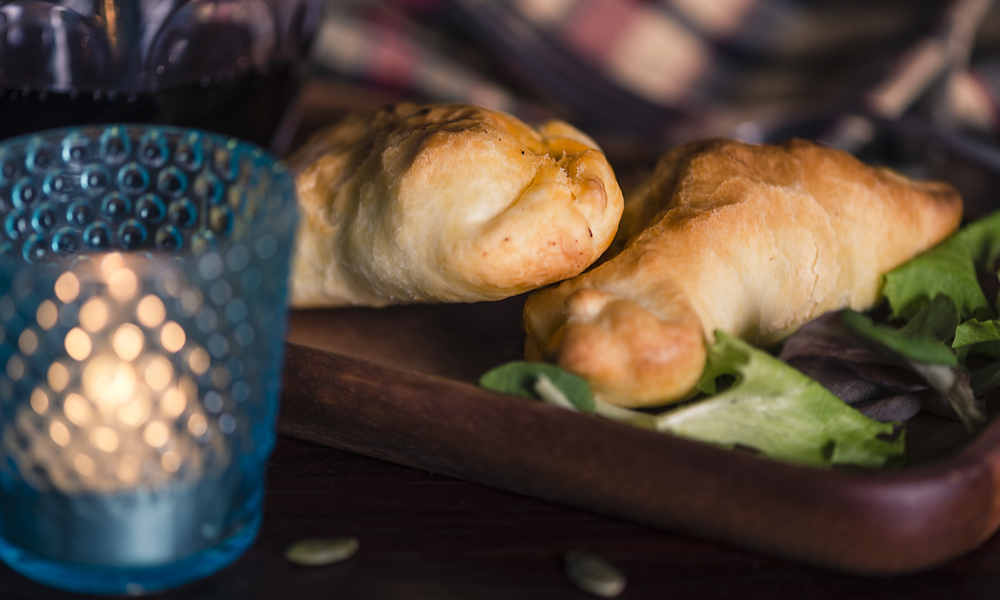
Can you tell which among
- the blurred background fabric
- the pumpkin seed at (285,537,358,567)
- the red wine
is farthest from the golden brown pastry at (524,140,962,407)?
the blurred background fabric

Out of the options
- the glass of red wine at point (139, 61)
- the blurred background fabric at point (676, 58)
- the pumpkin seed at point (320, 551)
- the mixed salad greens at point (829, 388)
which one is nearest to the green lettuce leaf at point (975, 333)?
the mixed salad greens at point (829, 388)

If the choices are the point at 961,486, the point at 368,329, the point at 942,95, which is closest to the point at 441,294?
the point at 368,329

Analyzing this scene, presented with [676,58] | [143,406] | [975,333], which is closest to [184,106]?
[143,406]

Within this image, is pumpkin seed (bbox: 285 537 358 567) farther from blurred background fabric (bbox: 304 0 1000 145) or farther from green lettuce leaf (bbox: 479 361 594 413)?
blurred background fabric (bbox: 304 0 1000 145)

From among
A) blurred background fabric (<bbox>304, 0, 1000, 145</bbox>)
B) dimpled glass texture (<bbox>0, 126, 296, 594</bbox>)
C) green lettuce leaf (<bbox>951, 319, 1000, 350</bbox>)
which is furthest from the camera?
blurred background fabric (<bbox>304, 0, 1000, 145</bbox>)

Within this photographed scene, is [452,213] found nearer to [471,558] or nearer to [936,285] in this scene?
[471,558]

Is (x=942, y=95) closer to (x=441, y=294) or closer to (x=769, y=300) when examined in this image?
(x=769, y=300)
